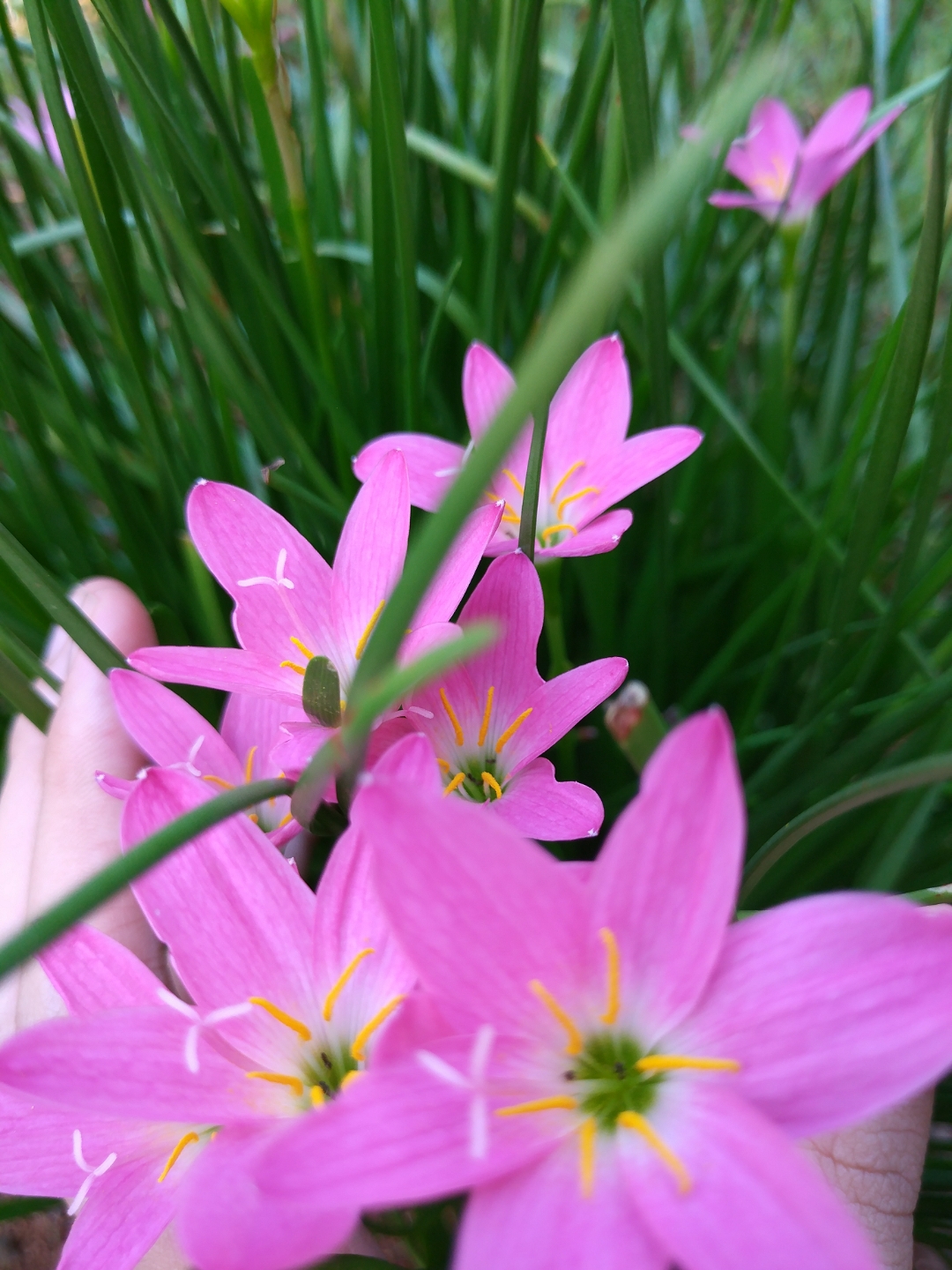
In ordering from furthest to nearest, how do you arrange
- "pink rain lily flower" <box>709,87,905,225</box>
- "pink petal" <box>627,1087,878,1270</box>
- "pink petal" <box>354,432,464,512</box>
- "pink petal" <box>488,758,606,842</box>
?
"pink rain lily flower" <box>709,87,905,225</box>, "pink petal" <box>354,432,464,512</box>, "pink petal" <box>488,758,606,842</box>, "pink petal" <box>627,1087,878,1270</box>

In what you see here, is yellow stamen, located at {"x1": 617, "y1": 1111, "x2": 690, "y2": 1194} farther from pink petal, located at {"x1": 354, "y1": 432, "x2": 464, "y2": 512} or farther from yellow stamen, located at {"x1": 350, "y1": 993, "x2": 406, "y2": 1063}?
pink petal, located at {"x1": 354, "y1": 432, "x2": 464, "y2": 512}

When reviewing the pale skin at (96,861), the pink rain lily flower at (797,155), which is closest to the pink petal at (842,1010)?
the pale skin at (96,861)

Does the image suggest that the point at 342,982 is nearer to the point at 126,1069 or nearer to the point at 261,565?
the point at 126,1069

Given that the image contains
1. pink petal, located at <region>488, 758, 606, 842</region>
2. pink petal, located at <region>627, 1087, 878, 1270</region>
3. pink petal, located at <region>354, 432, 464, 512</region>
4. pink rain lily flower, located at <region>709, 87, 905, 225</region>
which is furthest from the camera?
pink rain lily flower, located at <region>709, 87, 905, 225</region>

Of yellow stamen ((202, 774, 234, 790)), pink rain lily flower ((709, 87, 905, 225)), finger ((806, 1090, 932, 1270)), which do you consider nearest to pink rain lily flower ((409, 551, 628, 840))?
yellow stamen ((202, 774, 234, 790))

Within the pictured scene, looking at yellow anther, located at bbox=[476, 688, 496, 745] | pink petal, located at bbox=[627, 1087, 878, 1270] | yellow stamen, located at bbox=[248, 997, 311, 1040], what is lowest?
pink petal, located at bbox=[627, 1087, 878, 1270]

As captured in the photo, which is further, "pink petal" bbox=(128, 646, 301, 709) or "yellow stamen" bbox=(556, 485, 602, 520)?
"yellow stamen" bbox=(556, 485, 602, 520)

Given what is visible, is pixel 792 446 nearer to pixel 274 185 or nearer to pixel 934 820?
pixel 934 820

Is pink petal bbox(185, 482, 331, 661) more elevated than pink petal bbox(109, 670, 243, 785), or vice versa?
pink petal bbox(185, 482, 331, 661)

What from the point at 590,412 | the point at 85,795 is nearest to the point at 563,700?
the point at 590,412
